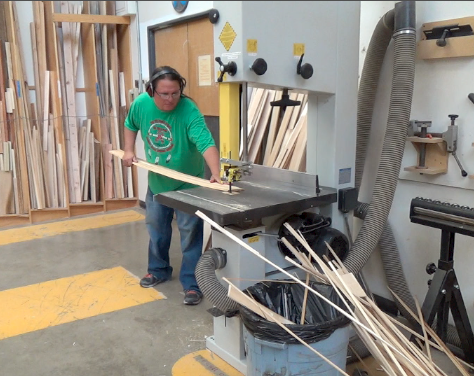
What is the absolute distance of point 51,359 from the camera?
7.38 ft

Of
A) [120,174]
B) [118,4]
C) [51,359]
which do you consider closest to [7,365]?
[51,359]

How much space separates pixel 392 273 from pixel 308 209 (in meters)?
0.64

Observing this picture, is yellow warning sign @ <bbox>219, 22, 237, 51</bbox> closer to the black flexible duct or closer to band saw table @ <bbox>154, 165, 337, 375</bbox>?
band saw table @ <bbox>154, 165, 337, 375</bbox>

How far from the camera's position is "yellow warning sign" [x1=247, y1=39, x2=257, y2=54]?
5.76 ft

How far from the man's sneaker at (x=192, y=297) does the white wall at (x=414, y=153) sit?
100 centimetres

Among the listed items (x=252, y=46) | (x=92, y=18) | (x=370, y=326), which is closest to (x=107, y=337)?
(x=370, y=326)

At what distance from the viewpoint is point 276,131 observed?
3.29 metres

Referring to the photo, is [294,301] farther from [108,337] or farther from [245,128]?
[108,337]

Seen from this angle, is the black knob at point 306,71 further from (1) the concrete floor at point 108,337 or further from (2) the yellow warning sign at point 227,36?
(1) the concrete floor at point 108,337

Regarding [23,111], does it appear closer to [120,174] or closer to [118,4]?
[120,174]

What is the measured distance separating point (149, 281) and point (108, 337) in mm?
627

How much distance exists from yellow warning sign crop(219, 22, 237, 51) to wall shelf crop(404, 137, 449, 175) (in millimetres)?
1023

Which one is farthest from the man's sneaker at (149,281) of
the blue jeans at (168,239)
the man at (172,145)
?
the man at (172,145)

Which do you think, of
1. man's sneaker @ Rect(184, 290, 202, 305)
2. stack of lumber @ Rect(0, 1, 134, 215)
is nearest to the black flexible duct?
man's sneaker @ Rect(184, 290, 202, 305)
